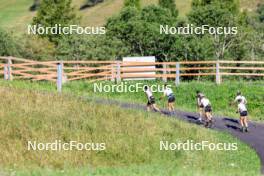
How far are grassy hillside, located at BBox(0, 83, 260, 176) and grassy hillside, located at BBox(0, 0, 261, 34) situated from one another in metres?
83.8

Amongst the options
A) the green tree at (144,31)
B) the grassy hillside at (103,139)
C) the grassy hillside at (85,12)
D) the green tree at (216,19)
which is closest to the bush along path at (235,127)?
the grassy hillside at (103,139)

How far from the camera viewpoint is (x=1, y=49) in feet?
165

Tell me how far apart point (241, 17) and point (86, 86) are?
3446 cm

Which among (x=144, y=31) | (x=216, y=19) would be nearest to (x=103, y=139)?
(x=144, y=31)

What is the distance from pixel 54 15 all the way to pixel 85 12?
5792 cm

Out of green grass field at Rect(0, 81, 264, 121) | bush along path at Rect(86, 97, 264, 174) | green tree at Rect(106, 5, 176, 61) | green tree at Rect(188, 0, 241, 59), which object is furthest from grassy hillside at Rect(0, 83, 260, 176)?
green tree at Rect(188, 0, 241, 59)

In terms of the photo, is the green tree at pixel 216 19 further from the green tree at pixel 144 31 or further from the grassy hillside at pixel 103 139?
the grassy hillside at pixel 103 139

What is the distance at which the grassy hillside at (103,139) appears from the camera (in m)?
15.7

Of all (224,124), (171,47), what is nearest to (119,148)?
(224,124)

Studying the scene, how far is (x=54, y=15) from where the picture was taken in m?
64.2

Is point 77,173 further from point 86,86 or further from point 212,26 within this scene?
point 212,26

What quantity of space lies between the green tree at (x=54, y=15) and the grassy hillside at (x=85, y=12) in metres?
36.8

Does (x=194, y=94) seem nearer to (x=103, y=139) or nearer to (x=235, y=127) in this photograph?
(x=235, y=127)

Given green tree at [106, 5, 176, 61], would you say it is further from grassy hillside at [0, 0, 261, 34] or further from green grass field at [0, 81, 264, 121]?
grassy hillside at [0, 0, 261, 34]
